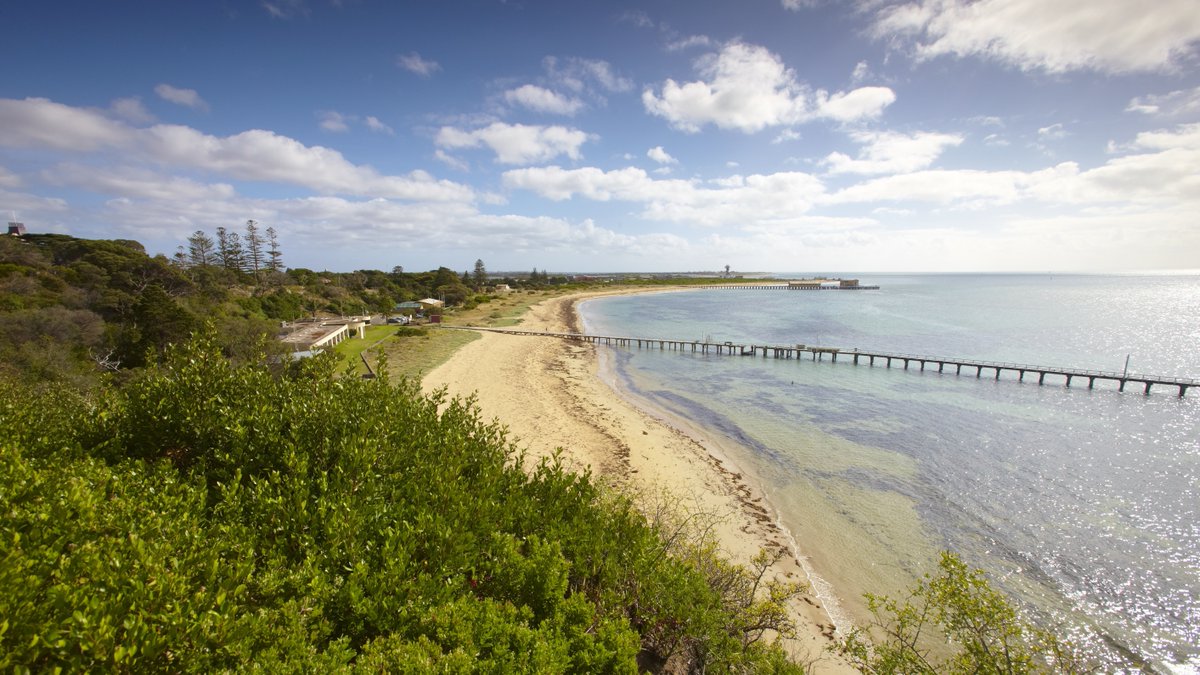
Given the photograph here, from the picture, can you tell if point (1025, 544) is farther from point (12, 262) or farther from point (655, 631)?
point (12, 262)

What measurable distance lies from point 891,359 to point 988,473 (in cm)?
2700

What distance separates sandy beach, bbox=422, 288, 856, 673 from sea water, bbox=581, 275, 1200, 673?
1128mm

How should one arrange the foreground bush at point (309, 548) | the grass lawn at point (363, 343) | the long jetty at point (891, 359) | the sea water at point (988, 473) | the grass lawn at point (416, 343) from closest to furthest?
the foreground bush at point (309, 548) → the sea water at point (988, 473) → the long jetty at point (891, 359) → the grass lawn at point (363, 343) → the grass lawn at point (416, 343)

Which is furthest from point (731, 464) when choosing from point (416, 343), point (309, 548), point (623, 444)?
point (416, 343)

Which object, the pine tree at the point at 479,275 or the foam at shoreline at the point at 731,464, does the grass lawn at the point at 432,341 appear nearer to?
the foam at shoreline at the point at 731,464

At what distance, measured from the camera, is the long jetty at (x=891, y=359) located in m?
36.1

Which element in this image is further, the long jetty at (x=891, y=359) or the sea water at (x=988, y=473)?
the long jetty at (x=891, y=359)

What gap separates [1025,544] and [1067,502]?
5087 mm

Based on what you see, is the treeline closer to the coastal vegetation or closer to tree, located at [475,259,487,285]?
the coastal vegetation

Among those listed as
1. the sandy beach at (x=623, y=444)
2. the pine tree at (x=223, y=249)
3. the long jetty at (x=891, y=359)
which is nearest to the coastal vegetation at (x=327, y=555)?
the sandy beach at (x=623, y=444)

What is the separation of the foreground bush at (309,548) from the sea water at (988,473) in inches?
343

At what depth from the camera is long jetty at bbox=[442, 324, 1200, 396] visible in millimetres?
36094

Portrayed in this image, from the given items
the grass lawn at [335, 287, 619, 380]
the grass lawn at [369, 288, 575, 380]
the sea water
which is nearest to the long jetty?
the sea water

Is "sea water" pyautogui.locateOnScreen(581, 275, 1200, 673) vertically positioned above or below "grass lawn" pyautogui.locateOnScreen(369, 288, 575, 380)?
below
